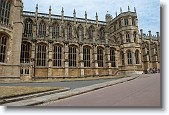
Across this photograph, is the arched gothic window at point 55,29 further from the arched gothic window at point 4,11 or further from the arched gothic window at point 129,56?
the arched gothic window at point 129,56

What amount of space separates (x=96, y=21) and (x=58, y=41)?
14112 millimetres

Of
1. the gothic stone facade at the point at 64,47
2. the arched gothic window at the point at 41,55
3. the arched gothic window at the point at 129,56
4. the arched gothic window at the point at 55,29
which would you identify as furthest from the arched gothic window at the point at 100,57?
the arched gothic window at the point at 41,55

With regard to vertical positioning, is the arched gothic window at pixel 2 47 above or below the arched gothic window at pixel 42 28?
below

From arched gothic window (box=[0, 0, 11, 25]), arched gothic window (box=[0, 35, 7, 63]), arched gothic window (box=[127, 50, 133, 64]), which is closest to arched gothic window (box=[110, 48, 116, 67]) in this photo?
arched gothic window (box=[127, 50, 133, 64])

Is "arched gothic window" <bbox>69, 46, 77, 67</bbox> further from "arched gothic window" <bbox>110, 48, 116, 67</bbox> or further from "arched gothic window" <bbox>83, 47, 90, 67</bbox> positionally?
"arched gothic window" <bbox>110, 48, 116, 67</bbox>

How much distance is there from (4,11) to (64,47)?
11.1 meters

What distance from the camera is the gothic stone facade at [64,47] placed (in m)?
18.6

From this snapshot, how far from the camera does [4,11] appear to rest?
59.7 feet

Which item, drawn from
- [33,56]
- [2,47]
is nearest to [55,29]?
[33,56]

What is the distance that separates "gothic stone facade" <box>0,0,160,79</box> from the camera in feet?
61.2

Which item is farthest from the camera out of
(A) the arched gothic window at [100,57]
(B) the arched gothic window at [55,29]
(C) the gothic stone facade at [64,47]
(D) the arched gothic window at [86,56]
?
(B) the arched gothic window at [55,29]

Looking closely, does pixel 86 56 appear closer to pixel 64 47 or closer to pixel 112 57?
pixel 64 47

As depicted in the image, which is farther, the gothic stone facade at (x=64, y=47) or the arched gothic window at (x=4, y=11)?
the gothic stone facade at (x=64, y=47)

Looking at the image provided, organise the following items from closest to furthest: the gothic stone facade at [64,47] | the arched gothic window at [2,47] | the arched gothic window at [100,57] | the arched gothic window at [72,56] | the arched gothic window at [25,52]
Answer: the arched gothic window at [2,47] < the gothic stone facade at [64,47] < the arched gothic window at [25,52] < the arched gothic window at [72,56] < the arched gothic window at [100,57]
